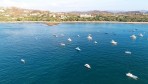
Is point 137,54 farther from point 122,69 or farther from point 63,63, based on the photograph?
point 63,63

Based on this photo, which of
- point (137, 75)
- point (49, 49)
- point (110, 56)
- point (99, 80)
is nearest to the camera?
point (99, 80)

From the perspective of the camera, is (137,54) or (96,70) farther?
(137,54)

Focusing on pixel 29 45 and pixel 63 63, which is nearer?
pixel 63 63

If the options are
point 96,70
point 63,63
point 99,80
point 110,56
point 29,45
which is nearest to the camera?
point 99,80

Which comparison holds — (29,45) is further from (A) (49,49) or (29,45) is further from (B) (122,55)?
(B) (122,55)

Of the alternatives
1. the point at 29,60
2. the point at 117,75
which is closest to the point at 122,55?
the point at 117,75

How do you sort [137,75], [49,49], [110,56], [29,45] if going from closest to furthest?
1. [137,75]
2. [110,56]
3. [49,49]
4. [29,45]

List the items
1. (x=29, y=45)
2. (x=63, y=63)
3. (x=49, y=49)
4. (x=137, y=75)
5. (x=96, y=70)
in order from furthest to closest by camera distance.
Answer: (x=29, y=45) → (x=49, y=49) → (x=63, y=63) → (x=96, y=70) → (x=137, y=75)

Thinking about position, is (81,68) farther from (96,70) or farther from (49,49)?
(49,49)

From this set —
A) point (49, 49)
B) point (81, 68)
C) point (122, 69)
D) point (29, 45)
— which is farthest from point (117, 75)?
point (29, 45)
